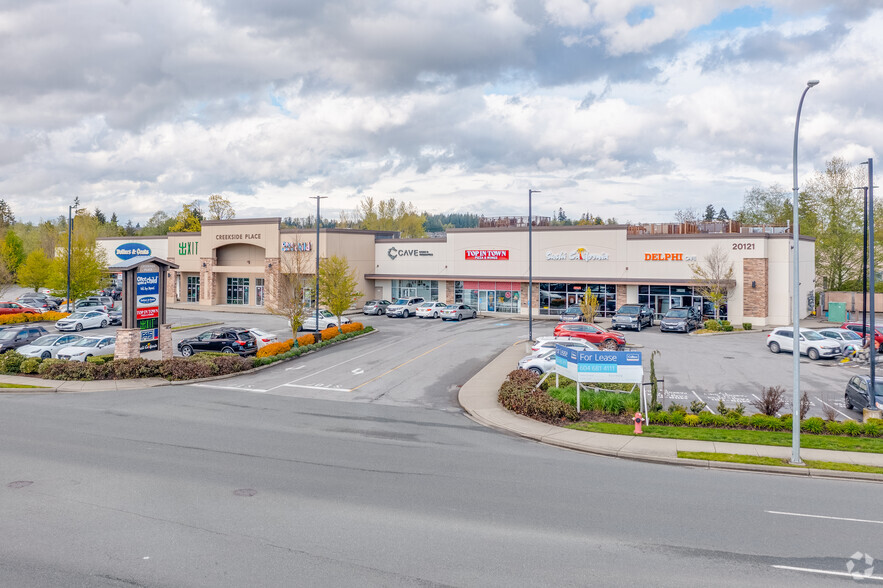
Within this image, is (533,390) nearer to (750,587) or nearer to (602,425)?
(602,425)

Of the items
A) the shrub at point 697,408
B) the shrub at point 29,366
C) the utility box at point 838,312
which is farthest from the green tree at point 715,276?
the shrub at point 29,366

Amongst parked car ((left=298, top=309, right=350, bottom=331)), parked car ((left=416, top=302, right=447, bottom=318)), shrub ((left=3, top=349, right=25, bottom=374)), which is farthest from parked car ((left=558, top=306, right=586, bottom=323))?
shrub ((left=3, top=349, right=25, bottom=374))

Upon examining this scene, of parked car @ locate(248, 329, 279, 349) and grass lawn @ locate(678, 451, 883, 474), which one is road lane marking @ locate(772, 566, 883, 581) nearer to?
grass lawn @ locate(678, 451, 883, 474)

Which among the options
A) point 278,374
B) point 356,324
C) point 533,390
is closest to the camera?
point 533,390

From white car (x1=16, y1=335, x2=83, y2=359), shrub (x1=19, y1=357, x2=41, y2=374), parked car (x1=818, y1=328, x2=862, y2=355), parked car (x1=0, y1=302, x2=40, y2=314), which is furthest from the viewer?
parked car (x1=0, y1=302, x2=40, y2=314)

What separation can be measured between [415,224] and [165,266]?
85.9 metres

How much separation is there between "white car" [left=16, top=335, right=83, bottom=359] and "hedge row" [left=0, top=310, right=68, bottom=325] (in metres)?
16.4

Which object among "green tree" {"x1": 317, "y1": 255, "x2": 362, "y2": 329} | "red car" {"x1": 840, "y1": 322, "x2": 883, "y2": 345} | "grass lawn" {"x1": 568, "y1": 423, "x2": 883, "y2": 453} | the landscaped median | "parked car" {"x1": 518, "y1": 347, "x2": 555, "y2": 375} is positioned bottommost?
"grass lawn" {"x1": 568, "y1": 423, "x2": 883, "y2": 453}

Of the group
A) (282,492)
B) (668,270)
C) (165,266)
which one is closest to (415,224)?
(668,270)

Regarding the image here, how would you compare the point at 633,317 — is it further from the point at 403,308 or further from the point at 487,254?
the point at 403,308

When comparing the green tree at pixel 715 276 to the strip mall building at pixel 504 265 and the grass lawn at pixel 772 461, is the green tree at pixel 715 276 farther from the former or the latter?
the grass lawn at pixel 772 461

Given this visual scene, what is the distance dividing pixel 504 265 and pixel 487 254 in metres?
1.87

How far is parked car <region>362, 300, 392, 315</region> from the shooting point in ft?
179

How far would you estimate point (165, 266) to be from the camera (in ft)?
101
